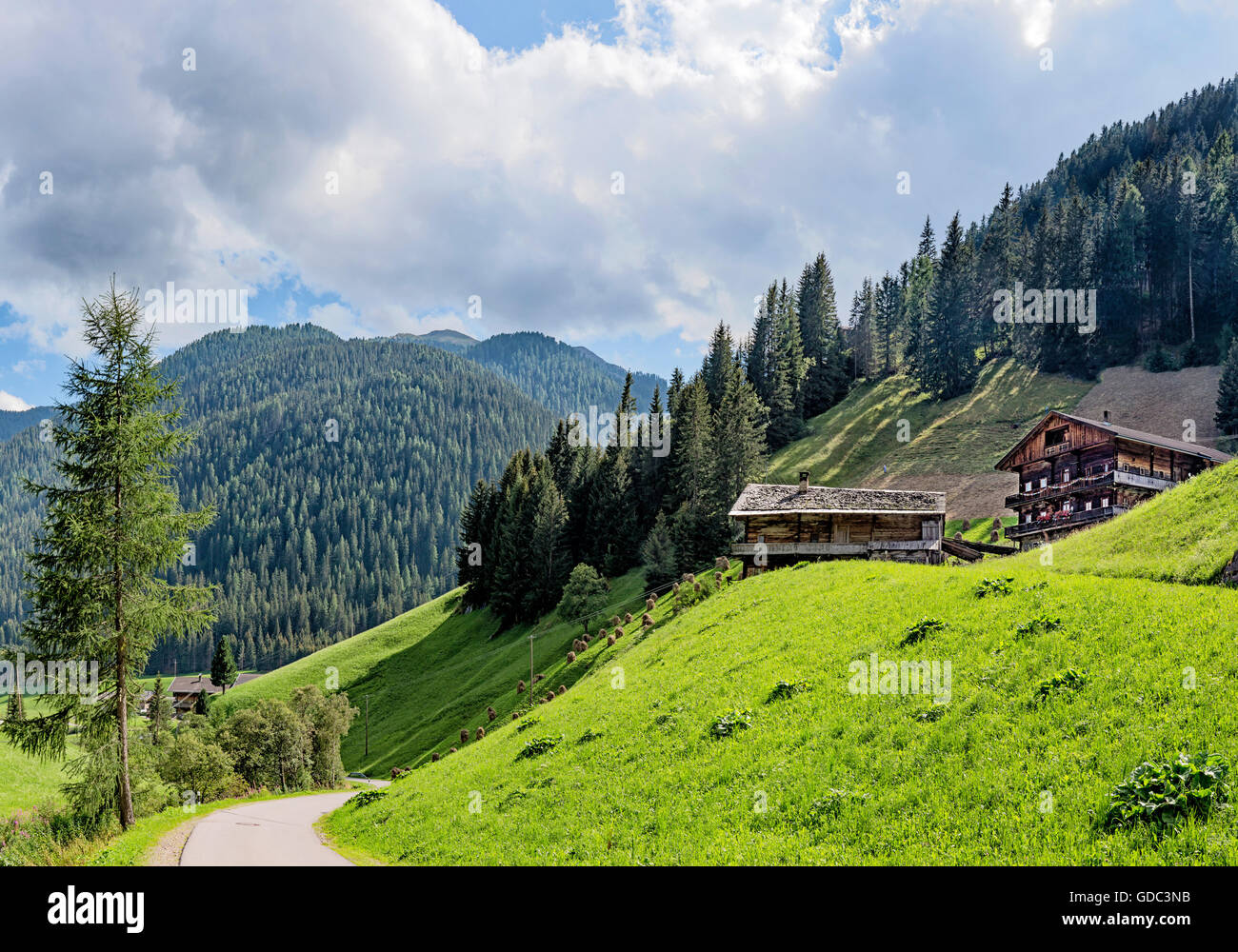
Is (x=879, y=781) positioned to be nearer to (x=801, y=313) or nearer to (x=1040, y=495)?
(x=1040, y=495)

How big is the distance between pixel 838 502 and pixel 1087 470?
1988 centimetres

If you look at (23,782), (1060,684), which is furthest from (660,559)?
(23,782)

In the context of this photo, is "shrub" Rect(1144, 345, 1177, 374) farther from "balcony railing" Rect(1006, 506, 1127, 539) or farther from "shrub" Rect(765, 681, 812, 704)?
"shrub" Rect(765, 681, 812, 704)

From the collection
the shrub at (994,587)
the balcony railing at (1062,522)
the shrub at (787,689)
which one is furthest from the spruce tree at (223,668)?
the shrub at (994,587)

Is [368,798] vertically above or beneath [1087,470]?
beneath

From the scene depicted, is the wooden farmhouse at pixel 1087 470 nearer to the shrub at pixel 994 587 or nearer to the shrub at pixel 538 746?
the shrub at pixel 994 587

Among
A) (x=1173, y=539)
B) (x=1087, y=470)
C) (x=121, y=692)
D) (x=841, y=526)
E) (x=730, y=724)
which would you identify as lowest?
(x=121, y=692)

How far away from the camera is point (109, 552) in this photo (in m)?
22.9

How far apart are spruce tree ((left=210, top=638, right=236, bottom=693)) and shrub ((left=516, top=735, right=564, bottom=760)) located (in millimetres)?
114140

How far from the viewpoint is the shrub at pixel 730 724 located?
654 inches

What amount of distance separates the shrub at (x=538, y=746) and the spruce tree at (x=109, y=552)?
41.3ft

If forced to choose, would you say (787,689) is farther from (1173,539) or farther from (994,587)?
(1173,539)

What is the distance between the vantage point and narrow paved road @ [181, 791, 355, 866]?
17297 mm

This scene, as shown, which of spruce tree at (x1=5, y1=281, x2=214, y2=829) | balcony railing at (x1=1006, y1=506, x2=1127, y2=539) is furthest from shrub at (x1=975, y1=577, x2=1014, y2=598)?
balcony railing at (x1=1006, y1=506, x2=1127, y2=539)
